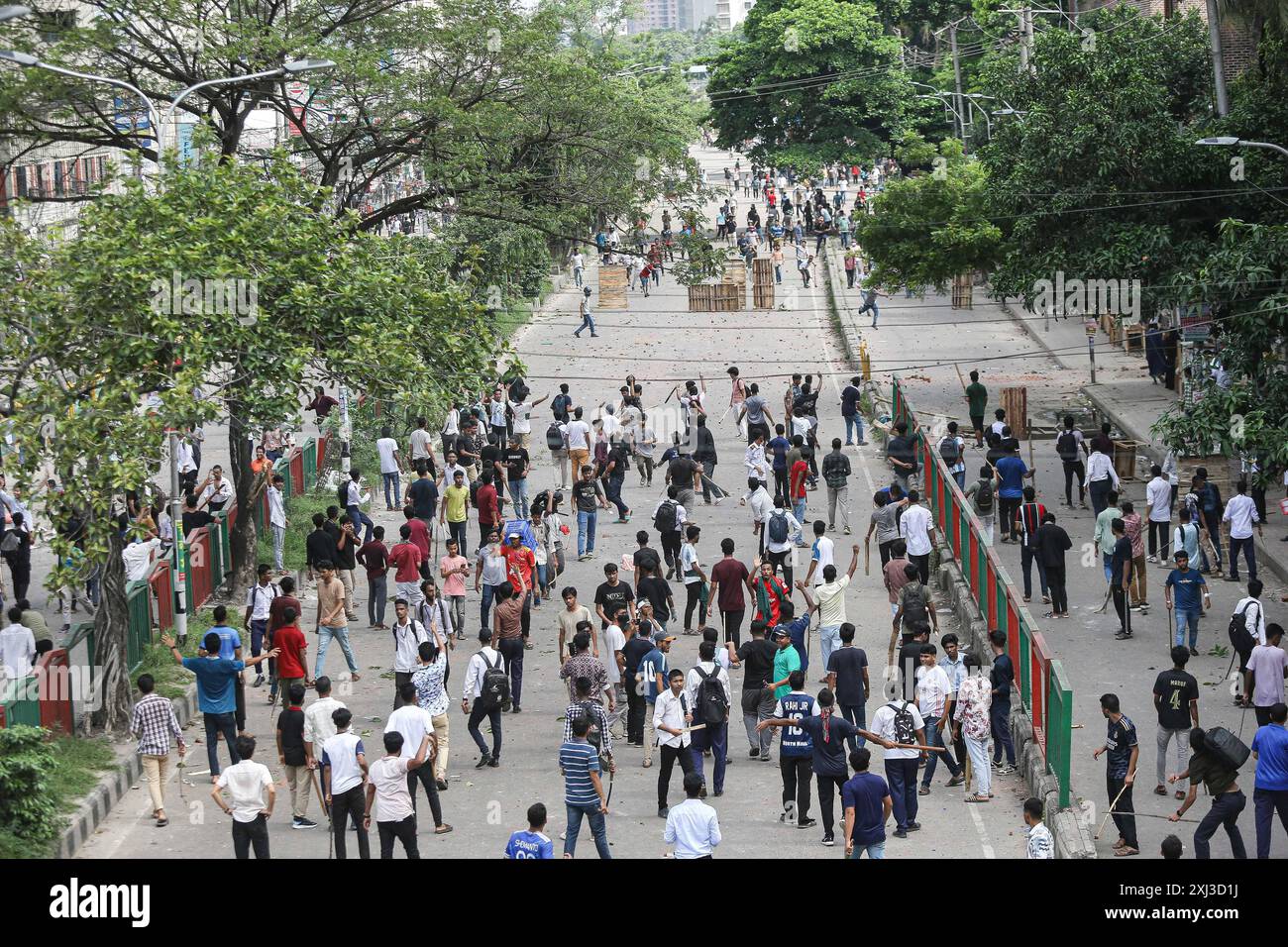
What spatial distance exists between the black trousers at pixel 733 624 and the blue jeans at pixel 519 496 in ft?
21.8

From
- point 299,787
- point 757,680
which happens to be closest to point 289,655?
point 299,787

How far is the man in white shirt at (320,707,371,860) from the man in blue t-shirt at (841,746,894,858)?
3.57 metres

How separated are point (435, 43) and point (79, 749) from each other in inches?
534

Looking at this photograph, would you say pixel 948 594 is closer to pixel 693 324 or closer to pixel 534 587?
pixel 534 587

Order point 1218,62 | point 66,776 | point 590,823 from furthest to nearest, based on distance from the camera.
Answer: point 1218,62 < point 66,776 < point 590,823

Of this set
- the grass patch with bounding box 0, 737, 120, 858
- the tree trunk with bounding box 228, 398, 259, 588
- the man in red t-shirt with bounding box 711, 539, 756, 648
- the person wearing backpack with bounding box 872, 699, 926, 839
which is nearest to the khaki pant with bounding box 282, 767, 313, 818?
the grass patch with bounding box 0, 737, 120, 858

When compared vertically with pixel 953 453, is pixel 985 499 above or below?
below

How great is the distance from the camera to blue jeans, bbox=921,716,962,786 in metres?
14.4

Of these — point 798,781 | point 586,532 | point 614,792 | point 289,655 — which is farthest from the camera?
point 586,532

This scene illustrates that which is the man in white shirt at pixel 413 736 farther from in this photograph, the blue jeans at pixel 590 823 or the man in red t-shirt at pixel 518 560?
the man in red t-shirt at pixel 518 560

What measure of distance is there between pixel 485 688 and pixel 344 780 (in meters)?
2.42

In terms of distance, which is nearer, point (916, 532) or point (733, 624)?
point (733, 624)

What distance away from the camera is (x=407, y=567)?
18.6 metres

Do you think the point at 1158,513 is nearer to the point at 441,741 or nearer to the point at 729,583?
the point at 729,583
